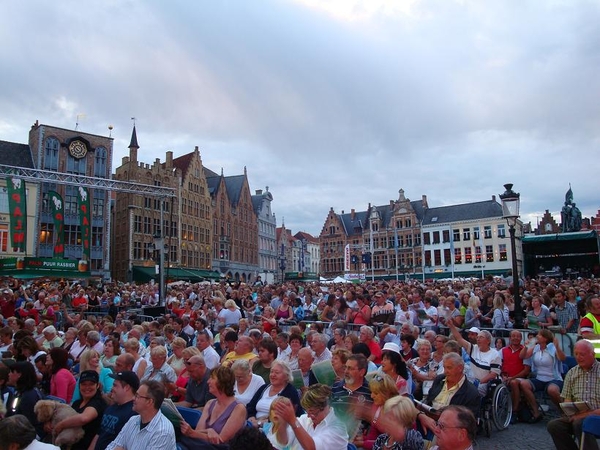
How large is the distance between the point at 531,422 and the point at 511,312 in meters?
5.31

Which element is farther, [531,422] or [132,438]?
[531,422]

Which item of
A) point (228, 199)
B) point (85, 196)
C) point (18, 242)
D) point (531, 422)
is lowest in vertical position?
point (531, 422)

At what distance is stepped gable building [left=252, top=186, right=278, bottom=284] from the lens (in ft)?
232

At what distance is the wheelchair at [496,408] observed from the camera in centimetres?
664

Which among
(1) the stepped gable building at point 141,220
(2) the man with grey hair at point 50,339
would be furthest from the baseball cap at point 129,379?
(1) the stepped gable building at point 141,220

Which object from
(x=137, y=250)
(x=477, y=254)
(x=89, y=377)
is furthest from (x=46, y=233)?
(x=477, y=254)

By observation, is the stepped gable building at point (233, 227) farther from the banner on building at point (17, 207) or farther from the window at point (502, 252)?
the banner on building at point (17, 207)

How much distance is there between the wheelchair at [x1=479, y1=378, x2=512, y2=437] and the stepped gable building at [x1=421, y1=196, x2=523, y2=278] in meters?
53.4

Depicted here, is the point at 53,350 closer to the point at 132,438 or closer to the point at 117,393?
the point at 117,393

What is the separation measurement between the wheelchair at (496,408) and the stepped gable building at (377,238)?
56096 millimetres

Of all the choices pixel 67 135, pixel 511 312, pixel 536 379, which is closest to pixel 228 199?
pixel 67 135

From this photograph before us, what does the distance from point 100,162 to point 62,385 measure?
42275mm

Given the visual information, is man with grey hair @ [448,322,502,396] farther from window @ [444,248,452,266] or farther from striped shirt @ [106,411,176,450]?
window @ [444,248,452,266]

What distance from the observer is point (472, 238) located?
6291cm
